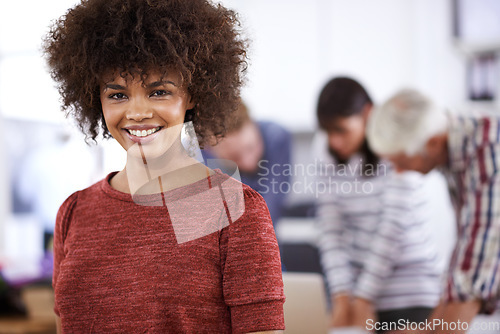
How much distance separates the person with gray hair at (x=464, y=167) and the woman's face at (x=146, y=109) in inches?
18.1

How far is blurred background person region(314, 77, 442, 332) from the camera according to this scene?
0.69 m

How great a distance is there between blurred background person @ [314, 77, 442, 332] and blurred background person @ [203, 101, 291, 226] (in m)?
0.08

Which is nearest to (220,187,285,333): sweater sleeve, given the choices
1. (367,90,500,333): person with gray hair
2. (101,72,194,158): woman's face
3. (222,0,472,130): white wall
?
(101,72,194,158): woman's face

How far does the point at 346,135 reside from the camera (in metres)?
0.91

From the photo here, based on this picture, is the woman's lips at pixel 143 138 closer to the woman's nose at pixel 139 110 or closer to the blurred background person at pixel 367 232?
the woman's nose at pixel 139 110

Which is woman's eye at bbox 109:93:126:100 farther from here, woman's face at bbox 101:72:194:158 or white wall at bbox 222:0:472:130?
white wall at bbox 222:0:472:130

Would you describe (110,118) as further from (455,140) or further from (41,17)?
(455,140)

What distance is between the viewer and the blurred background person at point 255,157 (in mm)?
509

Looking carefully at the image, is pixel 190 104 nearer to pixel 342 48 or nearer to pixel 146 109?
pixel 146 109

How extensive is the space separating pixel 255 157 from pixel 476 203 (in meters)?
0.43

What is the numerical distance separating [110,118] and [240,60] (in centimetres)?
14

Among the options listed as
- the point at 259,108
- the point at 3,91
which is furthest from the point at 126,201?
the point at 259,108

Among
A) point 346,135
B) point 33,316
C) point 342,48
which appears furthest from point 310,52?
point 33,316

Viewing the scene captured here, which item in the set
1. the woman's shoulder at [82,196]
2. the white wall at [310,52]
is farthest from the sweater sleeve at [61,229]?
the white wall at [310,52]
